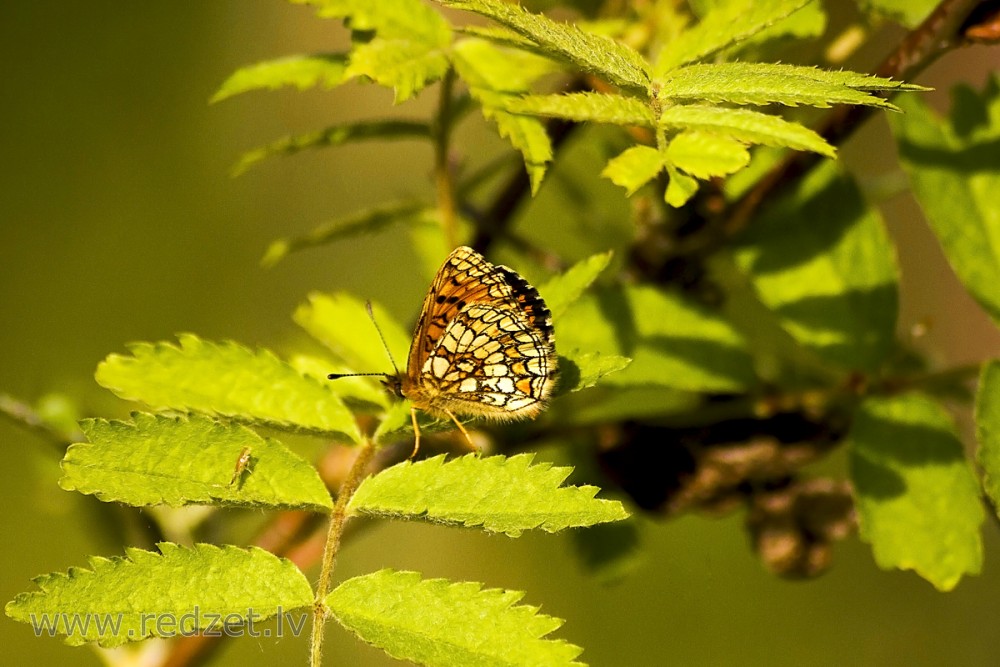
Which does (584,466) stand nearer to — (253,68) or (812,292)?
(812,292)

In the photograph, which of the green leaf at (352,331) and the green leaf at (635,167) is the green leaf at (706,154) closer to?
the green leaf at (635,167)

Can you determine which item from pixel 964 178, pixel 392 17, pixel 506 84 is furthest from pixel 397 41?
pixel 964 178

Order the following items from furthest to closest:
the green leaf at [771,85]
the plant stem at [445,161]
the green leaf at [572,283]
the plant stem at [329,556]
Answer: the plant stem at [445,161] < the green leaf at [572,283] < the plant stem at [329,556] < the green leaf at [771,85]

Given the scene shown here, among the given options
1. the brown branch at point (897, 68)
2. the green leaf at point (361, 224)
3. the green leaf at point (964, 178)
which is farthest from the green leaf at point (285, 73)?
the green leaf at point (964, 178)

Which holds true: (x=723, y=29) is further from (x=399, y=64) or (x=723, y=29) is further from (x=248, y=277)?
(x=248, y=277)

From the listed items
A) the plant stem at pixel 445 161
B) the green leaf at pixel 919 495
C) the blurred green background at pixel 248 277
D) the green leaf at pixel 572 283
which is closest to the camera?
the green leaf at pixel 572 283

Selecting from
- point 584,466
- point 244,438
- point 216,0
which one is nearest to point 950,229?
point 584,466

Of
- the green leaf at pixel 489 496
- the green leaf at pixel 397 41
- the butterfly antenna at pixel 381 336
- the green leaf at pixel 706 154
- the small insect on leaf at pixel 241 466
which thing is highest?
the green leaf at pixel 397 41
